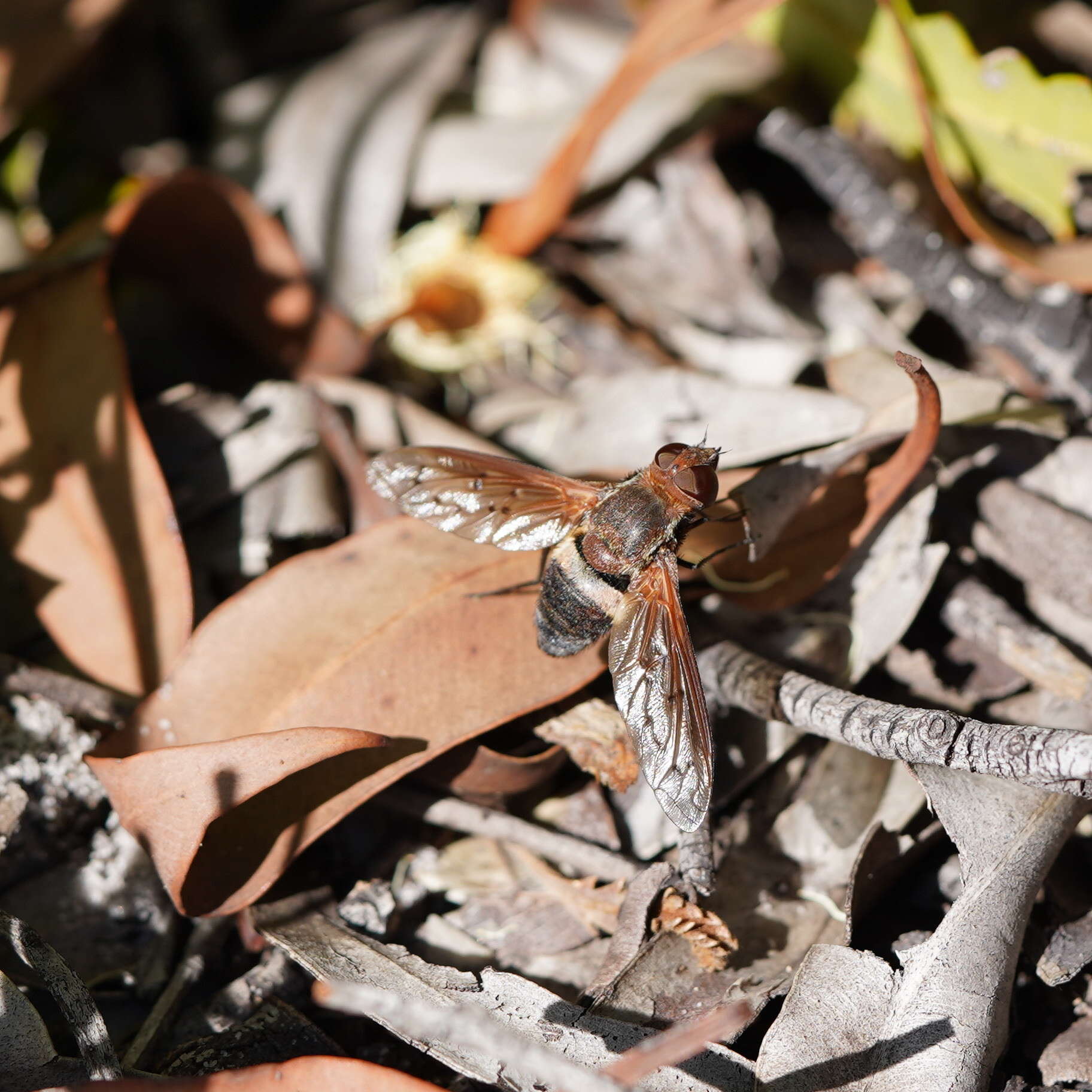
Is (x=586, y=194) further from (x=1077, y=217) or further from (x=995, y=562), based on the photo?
(x=995, y=562)

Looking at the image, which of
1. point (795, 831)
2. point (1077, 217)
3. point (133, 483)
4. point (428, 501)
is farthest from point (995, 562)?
point (133, 483)

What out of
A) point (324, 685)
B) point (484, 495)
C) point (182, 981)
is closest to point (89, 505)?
point (324, 685)

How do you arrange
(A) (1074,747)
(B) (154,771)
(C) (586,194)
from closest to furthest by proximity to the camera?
(A) (1074,747), (B) (154,771), (C) (586,194)

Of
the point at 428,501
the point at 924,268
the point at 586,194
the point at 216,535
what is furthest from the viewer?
the point at 586,194

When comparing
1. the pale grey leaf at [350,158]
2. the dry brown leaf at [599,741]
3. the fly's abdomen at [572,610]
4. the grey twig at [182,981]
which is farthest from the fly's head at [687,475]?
the pale grey leaf at [350,158]

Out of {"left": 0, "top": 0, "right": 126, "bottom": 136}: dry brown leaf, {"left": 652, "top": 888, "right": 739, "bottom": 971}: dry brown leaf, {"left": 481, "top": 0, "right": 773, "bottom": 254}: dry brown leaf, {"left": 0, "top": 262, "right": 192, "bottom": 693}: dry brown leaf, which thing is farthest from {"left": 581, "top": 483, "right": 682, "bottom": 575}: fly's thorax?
{"left": 0, "top": 0, "right": 126, "bottom": 136}: dry brown leaf

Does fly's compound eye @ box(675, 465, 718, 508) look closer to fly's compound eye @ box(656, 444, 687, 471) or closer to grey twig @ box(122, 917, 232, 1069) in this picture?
fly's compound eye @ box(656, 444, 687, 471)

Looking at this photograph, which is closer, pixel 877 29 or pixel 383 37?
pixel 877 29

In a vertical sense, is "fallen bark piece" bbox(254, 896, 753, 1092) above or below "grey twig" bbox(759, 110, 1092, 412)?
below
